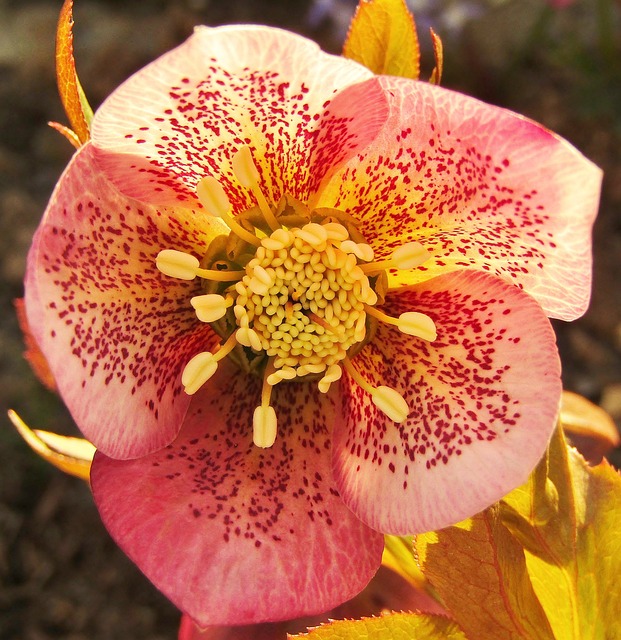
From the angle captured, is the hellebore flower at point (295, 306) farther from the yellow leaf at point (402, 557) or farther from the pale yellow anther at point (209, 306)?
the yellow leaf at point (402, 557)

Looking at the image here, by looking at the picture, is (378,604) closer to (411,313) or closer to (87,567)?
(411,313)

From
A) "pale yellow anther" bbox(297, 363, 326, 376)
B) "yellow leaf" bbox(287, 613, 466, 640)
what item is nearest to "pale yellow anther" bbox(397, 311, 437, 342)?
"pale yellow anther" bbox(297, 363, 326, 376)

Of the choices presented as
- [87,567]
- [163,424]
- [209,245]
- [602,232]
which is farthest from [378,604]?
[602,232]

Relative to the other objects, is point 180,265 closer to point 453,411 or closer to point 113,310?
point 113,310

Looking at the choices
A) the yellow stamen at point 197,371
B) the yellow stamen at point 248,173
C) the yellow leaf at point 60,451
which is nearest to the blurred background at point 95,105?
the yellow leaf at point 60,451

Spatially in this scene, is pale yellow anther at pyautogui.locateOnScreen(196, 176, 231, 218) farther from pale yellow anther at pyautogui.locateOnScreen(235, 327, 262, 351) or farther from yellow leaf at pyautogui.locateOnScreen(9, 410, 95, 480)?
yellow leaf at pyautogui.locateOnScreen(9, 410, 95, 480)
